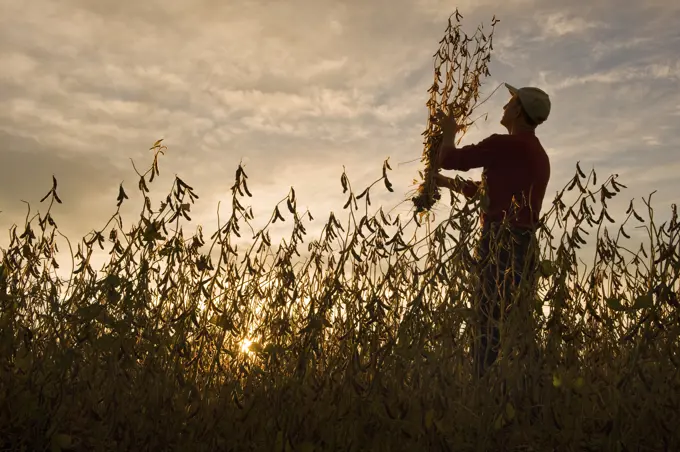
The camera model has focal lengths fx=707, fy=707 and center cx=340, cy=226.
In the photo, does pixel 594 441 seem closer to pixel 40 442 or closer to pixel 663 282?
pixel 663 282

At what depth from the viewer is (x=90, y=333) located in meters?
2.49

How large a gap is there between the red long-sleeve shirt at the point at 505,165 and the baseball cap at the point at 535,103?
23 centimetres

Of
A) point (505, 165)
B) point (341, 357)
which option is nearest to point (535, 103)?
point (505, 165)

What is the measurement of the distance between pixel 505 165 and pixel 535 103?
0.52 metres

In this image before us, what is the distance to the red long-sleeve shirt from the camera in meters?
4.38

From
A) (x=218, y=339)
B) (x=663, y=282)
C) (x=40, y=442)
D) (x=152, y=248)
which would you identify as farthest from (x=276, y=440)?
(x=663, y=282)

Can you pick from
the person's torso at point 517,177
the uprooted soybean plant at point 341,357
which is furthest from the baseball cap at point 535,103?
the uprooted soybean plant at point 341,357

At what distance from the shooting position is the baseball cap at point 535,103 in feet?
15.1

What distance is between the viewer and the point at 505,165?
443cm

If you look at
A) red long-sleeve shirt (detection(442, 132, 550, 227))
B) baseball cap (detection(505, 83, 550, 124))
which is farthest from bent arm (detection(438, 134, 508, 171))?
baseball cap (detection(505, 83, 550, 124))

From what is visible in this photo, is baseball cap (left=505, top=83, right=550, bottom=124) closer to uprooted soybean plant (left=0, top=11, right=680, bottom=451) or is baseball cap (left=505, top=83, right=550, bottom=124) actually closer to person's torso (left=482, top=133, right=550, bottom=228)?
person's torso (left=482, top=133, right=550, bottom=228)

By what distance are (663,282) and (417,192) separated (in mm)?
1687

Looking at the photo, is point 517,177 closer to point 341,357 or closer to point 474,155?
point 474,155

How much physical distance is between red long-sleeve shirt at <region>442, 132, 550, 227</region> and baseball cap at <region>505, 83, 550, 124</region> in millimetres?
235
